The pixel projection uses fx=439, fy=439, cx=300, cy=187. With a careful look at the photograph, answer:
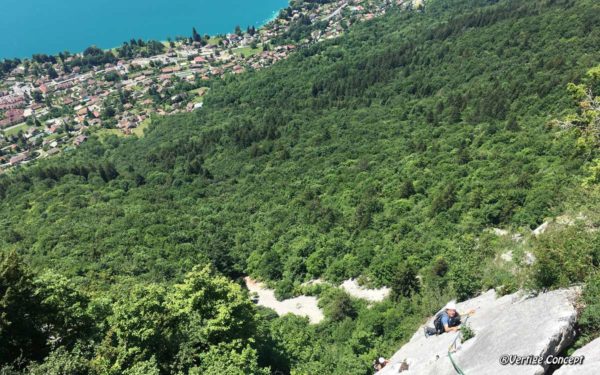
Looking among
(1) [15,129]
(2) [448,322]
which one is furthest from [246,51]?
(2) [448,322]

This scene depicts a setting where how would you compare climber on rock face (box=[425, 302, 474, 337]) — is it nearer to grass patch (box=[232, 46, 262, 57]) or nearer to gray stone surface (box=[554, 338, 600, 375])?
gray stone surface (box=[554, 338, 600, 375])

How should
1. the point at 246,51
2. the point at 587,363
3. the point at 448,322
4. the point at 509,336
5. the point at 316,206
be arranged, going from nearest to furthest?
1. the point at 587,363
2. the point at 509,336
3. the point at 448,322
4. the point at 316,206
5. the point at 246,51

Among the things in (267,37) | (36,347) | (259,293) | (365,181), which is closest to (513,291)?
(36,347)

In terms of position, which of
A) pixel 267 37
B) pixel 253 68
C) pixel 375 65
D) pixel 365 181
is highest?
→ pixel 267 37

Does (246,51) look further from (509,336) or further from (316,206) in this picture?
(509,336)

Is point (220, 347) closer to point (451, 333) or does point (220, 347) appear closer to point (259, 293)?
point (451, 333)

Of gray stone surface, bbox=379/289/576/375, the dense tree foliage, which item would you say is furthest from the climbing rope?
the dense tree foliage

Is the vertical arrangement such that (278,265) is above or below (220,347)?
below
